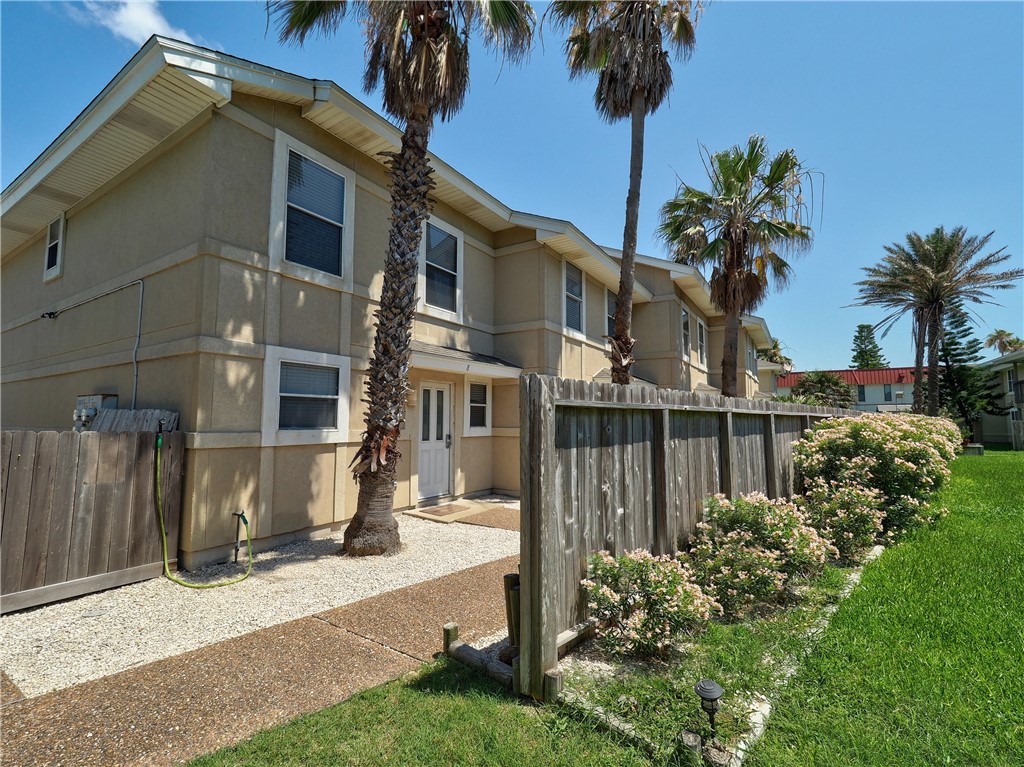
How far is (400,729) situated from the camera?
9.59ft

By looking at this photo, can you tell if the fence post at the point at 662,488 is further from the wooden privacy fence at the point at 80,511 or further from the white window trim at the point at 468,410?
the white window trim at the point at 468,410

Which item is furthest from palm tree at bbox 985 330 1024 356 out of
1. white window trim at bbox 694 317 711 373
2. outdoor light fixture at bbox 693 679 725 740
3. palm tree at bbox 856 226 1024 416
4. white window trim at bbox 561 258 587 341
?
outdoor light fixture at bbox 693 679 725 740

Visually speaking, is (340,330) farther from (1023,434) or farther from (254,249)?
(1023,434)

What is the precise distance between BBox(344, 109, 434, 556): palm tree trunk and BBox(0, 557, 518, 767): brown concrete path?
6.73 ft

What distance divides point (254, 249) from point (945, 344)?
45.6 metres

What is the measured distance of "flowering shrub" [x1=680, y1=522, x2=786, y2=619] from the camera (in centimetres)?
445

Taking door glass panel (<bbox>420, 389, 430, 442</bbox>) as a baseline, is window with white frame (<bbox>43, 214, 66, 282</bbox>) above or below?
above

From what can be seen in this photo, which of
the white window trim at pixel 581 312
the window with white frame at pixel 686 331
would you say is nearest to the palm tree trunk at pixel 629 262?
the white window trim at pixel 581 312

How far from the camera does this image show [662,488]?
4695 millimetres

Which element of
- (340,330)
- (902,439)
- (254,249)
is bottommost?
(902,439)

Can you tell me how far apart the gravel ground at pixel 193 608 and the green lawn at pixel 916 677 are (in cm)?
413

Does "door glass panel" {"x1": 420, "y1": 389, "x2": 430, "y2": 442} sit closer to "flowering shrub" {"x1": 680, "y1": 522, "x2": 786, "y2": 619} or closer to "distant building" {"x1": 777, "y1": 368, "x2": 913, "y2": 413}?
"flowering shrub" {"x1": 680, "y1": 522, "x2": 786, "y2": 619}

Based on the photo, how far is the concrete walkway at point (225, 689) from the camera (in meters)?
2.91

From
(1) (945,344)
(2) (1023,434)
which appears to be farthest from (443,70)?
(1) (945,344)
